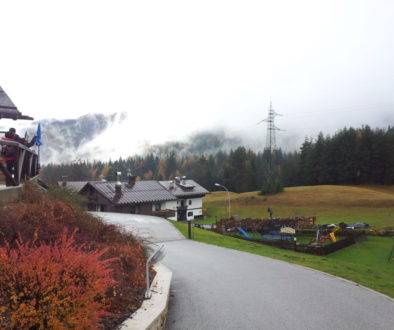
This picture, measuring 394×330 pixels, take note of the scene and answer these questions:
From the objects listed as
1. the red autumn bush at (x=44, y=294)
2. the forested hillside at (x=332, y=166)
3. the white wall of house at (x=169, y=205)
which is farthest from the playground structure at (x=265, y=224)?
the forested hillside at (x=332, y=166)

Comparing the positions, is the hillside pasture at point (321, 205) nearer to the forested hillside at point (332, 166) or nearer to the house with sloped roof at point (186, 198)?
the house with sloped roof at point (186, 198)

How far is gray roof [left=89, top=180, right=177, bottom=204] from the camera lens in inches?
1902

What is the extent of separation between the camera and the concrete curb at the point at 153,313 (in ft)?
15.6

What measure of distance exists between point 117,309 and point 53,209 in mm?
3719

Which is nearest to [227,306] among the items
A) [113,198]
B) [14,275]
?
[14,275]

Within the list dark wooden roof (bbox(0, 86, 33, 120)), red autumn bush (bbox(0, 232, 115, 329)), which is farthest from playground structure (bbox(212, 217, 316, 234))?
red autumn bush (bbox(0, 232, 115, 329))

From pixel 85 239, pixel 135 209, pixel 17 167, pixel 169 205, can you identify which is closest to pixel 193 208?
pixel 169 205

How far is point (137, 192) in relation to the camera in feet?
173

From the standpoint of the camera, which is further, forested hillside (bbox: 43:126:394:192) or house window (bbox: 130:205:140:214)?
forested hillside (bbox: 43:126:394:192)

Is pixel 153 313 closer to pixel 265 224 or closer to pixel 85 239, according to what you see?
pixel 85 239

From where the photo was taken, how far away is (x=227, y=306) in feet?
24.5

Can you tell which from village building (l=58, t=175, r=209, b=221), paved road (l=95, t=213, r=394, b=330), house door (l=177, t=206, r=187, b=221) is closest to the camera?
paved road (l=95, t=213, r=394, b=330)

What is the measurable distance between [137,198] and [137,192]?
2363 millimetres

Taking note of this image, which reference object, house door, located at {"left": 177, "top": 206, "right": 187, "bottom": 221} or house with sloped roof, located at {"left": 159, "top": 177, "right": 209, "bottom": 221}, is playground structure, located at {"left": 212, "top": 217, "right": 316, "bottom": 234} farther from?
house with sloped roof, located at {"left": 159, "top": 177, "right": 209, "bottom": 221}
